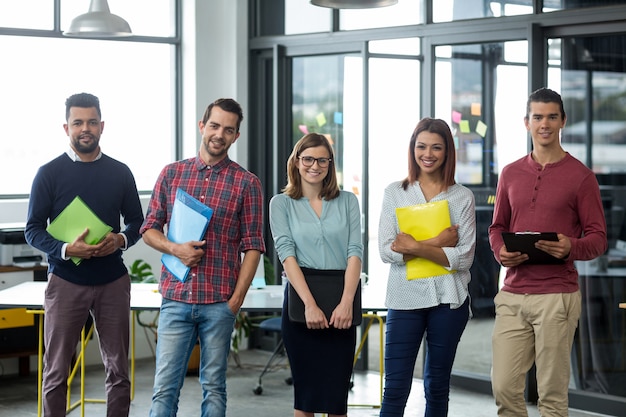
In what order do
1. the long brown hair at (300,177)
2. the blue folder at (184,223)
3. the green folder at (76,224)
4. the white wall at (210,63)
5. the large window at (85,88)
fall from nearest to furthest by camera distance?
1. the blue folder at (184,223)
2. the long brown hair at (300,177)
3. the green folder at (76,224)
4. the large window at (85,88)
5. the white wall at (210,63)

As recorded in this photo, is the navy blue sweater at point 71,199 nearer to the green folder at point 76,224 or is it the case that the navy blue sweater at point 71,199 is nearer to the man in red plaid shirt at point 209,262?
the green folder at point 76,224

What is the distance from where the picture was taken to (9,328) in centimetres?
645

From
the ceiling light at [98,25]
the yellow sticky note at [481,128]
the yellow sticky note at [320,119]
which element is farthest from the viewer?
the yellow sticky note at [320,119]

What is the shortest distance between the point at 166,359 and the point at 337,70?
373 centimetres

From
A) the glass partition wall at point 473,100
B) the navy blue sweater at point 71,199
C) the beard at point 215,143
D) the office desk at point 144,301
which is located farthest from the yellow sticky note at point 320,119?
the beard at point 215,143

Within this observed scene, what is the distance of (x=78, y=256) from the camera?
427 centimetres

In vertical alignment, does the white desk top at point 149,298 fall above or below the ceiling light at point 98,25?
below

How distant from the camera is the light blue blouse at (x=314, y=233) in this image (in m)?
3.93

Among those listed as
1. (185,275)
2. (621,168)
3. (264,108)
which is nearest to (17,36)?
(264,108)

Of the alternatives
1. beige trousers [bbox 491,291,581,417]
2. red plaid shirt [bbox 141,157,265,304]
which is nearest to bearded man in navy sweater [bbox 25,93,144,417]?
red plaid shirt [bbox 141,157,265,304]

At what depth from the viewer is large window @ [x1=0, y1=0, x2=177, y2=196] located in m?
6.93

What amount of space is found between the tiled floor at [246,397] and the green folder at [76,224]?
1.72 metres

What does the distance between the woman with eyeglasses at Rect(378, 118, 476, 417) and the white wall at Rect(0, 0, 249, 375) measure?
362 centimetres

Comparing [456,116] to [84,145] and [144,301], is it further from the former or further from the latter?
[84,145]
